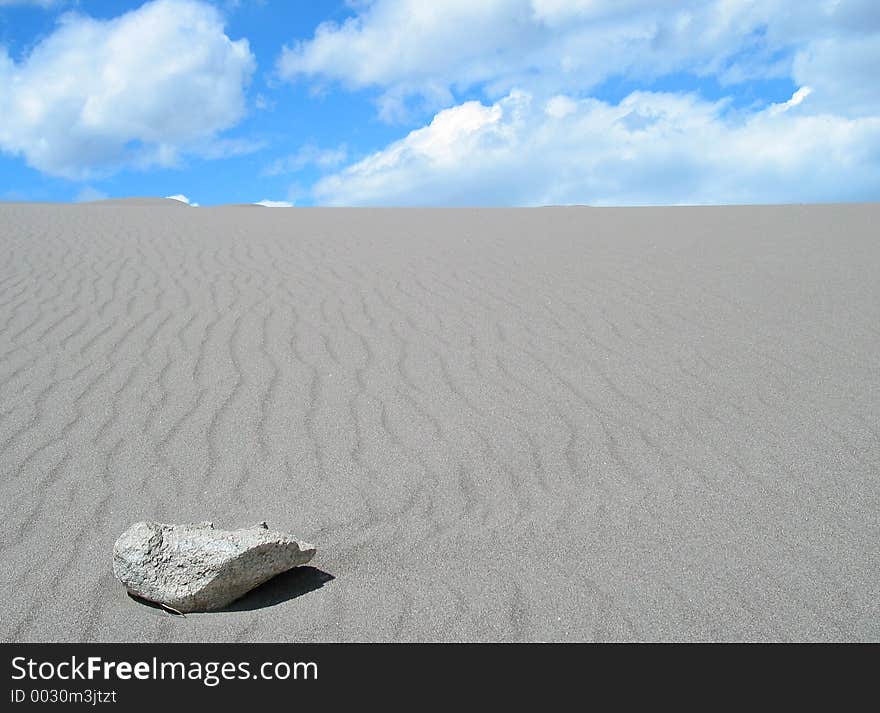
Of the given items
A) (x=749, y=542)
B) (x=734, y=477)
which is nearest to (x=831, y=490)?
(x=734, y=477)

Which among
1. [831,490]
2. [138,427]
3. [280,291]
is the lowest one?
[831,490]

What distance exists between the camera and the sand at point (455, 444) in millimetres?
2555

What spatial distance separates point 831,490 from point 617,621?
1.67 metres

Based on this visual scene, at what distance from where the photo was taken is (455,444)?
3859 millimetres

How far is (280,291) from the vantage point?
6.89m

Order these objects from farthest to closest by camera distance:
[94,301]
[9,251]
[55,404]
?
[9,251] → [94,301] → [55,404]

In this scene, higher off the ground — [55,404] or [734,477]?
[55,404]

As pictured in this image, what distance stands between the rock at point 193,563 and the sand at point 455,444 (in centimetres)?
9

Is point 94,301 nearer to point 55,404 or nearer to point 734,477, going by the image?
point 55,404
